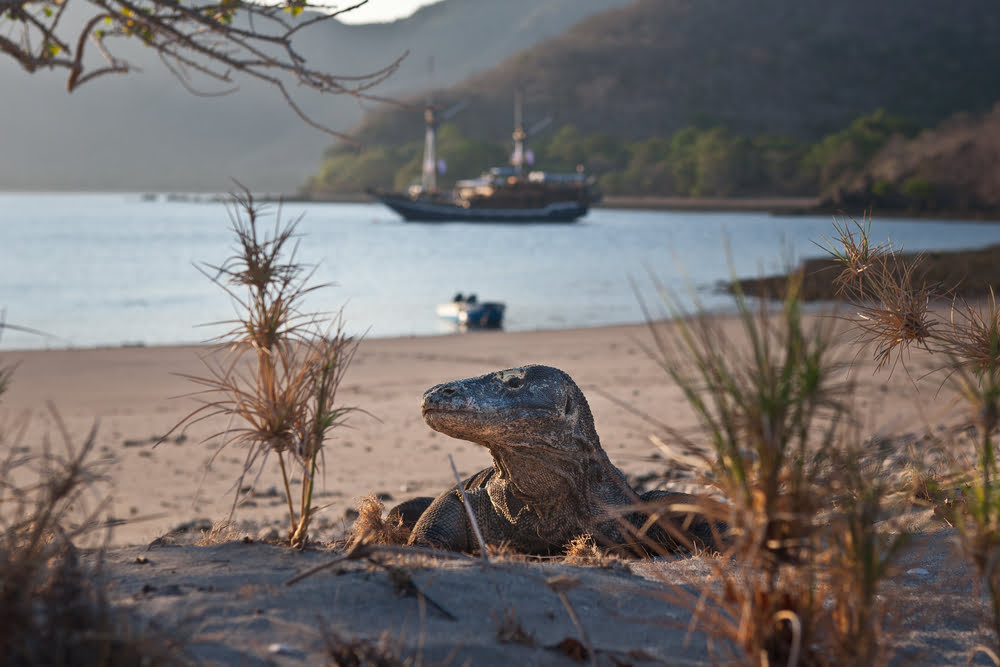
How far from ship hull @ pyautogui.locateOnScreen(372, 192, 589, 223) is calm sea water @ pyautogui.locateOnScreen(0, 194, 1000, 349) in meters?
6.71

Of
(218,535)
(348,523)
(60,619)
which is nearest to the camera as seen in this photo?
(60,619)

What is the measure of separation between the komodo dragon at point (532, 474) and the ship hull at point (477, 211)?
4113 inches

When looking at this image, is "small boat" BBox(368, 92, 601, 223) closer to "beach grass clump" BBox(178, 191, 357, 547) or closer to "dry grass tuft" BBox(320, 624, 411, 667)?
"beach grass clump" BBox(178, 191, 357, 547)

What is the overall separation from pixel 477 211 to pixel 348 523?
103138mm

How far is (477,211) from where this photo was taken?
10819 cm

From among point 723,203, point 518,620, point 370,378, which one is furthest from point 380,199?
point 518,620

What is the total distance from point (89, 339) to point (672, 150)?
139m

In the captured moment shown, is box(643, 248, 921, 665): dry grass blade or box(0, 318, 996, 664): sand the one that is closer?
box(643, 248, 921, 665): dry grass blade

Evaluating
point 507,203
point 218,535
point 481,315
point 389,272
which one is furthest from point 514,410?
point 507,203

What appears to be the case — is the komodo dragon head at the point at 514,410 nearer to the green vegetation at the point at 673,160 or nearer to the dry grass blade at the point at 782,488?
the dry grass blade at the point at 782,488

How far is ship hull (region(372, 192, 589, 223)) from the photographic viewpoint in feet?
356

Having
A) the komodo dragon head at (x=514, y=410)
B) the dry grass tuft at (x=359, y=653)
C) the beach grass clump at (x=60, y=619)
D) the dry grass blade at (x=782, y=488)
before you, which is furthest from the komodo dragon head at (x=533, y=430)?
the beach grass clump at (x=60, y=619)

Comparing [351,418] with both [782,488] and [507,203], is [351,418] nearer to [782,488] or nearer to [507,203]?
[782,488]

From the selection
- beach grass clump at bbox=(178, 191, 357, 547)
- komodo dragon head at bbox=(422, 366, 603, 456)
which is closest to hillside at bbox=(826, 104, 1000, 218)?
komodo dragon head at bbox=(422, 366, 603, 456)
